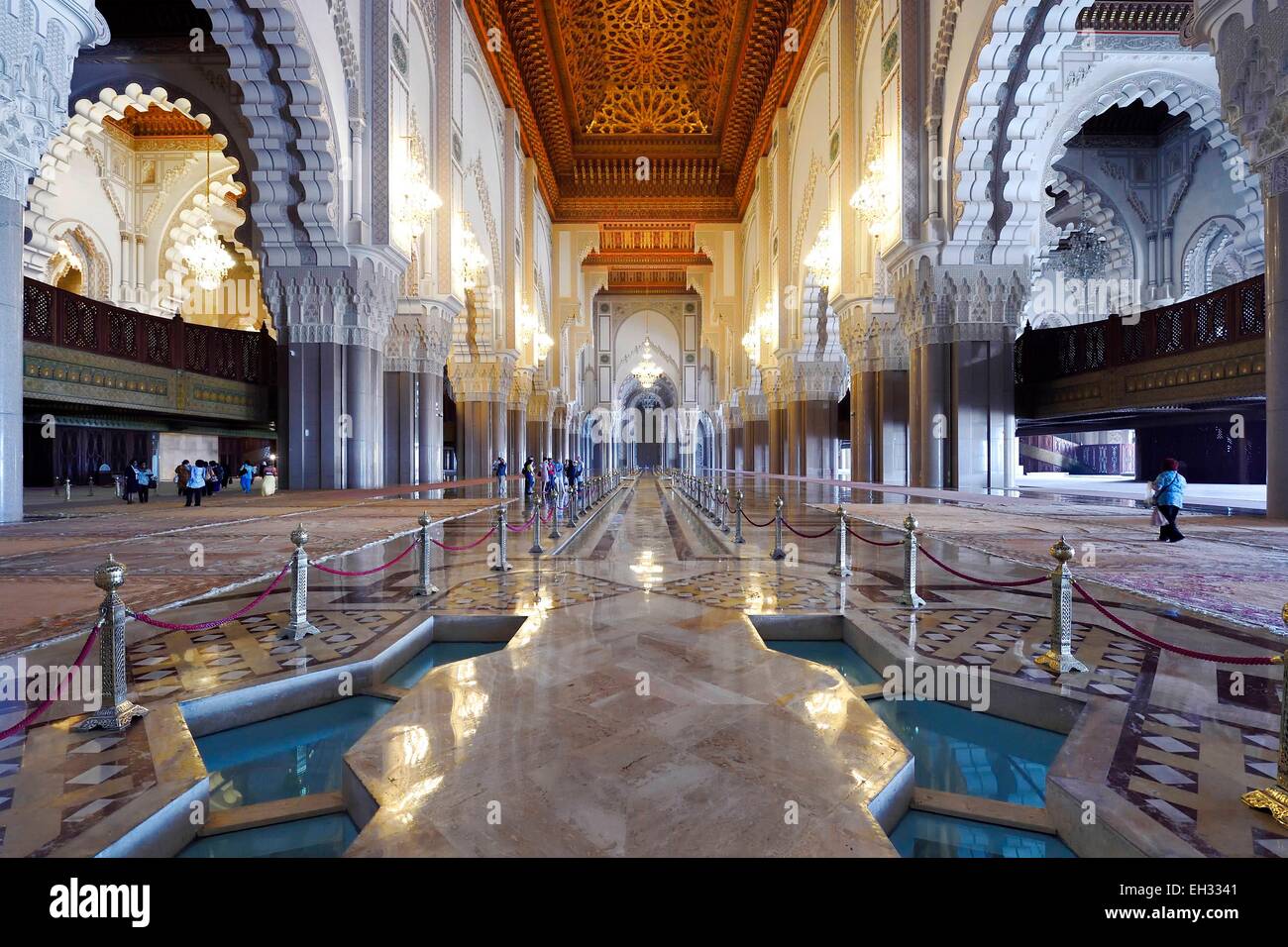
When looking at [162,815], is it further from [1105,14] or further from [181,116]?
[181,116]

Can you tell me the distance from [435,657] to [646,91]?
62.6 ft

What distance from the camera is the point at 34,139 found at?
16.3ft

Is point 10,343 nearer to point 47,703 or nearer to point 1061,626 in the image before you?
point 47,703

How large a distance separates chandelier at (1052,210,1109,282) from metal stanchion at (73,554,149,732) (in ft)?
66.6

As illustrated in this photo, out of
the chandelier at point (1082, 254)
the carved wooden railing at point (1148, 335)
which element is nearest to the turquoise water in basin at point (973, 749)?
the carved wooden railing at point (1148, 335)

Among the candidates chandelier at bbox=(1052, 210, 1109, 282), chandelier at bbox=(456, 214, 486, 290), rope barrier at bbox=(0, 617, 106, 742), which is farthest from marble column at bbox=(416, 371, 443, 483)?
chandelier at bbox=(1052, 210, 1109, 282)

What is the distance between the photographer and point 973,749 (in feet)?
6.93

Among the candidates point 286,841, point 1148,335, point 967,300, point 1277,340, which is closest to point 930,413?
point 967,300

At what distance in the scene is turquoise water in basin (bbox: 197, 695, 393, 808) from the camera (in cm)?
187

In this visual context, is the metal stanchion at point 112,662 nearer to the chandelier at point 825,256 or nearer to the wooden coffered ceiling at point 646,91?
the chandelier at point 825,256

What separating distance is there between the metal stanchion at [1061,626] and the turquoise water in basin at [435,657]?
217 cm

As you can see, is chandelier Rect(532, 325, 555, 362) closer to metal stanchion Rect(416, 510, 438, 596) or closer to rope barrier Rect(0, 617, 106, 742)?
metal stanchion Rect(416, 510, 438, 596)
